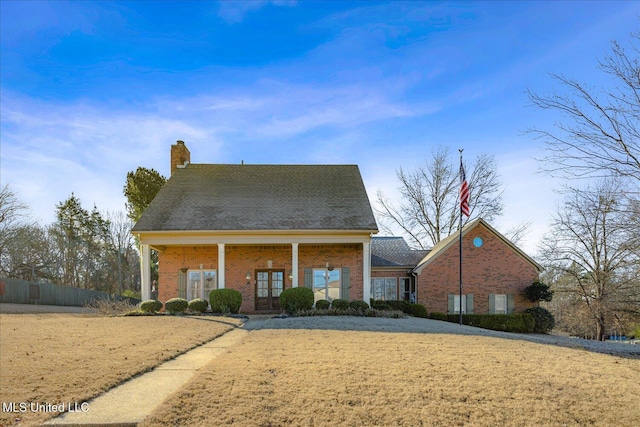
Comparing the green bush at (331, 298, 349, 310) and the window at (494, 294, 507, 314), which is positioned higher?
the green bush at (331, 298, 349, 310)

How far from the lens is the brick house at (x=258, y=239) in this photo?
19.9m

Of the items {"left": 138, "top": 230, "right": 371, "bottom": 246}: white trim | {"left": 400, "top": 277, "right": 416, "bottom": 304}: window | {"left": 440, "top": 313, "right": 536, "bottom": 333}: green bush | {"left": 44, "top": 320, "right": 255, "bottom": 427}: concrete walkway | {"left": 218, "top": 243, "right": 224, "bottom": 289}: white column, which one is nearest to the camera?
{"left": 44, "top": 320, "right": 255, "bottom": 427}: concrete walkway

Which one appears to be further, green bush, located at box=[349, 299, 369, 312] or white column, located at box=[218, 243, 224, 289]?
white column, located at box=[218, 243, 224, 289]

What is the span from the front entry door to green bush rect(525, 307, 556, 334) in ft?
40.1

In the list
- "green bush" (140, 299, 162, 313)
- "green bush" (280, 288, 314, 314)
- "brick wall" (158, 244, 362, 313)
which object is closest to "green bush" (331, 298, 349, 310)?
"green bush" (280, 288, 314, 314)

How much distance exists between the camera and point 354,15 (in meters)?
12.4

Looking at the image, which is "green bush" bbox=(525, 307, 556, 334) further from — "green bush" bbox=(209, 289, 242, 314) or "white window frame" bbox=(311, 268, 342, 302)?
"green bush" bbox=(209, 289, 242, 314)

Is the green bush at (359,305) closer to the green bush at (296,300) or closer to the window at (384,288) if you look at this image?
the green bush at (296,300)

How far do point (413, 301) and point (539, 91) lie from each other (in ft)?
56.4

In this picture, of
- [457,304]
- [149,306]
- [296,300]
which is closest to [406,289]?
[457,304]

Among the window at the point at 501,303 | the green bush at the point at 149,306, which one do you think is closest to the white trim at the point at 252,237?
the green bush at the point at 149,306

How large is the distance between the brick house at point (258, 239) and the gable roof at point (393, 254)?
4430 mm

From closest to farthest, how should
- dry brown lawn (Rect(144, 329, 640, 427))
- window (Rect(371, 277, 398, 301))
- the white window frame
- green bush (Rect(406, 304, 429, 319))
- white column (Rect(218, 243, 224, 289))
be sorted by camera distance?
dry brown lawn (Rect(144, 329, 640, 427)), white column (Rect(218, 243, 224, 289)), the white window frame, green bush (Rect(406, 304, 429, 319)), window (Rect(371, 277, 398, 301))

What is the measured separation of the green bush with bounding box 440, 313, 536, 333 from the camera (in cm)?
2225
